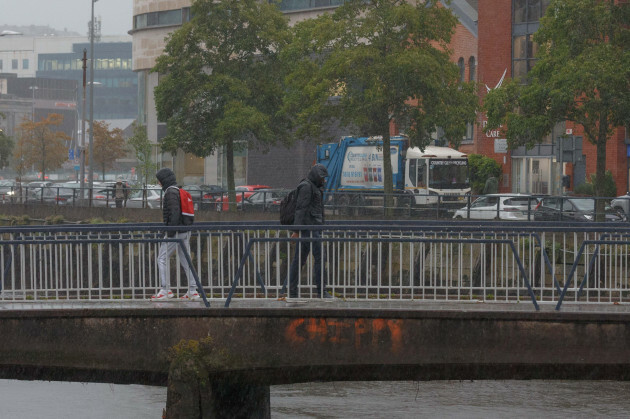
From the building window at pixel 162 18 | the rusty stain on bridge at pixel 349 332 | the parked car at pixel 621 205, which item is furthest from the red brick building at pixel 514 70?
the rusty stain on bridge at pixel 349 332

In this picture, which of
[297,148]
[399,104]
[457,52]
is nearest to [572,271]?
[399,104]

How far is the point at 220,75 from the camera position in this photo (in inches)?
1754

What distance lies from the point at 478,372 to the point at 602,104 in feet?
73.4

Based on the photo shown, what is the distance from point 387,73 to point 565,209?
28.9 ft

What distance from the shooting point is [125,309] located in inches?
434

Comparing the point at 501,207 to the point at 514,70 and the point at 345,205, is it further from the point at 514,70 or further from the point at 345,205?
the point at 514,70

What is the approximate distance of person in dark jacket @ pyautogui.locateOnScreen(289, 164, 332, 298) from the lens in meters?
12.0

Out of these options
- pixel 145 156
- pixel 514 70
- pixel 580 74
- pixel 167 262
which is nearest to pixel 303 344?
pixel 167 262

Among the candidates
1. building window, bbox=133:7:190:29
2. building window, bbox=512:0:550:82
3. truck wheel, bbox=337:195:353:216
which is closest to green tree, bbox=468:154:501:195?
building window, bbox=512:0:550:82

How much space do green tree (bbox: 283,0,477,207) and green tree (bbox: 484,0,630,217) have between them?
4.28 m

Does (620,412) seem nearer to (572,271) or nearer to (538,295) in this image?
(538,295)

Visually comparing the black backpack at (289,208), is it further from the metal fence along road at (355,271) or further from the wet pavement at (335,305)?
the wet pavement at (335,305)

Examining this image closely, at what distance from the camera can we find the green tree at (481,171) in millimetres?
52062

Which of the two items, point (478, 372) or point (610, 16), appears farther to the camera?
point (610, 16)
